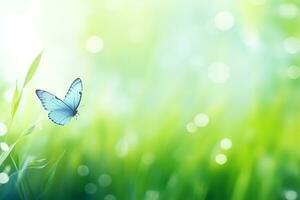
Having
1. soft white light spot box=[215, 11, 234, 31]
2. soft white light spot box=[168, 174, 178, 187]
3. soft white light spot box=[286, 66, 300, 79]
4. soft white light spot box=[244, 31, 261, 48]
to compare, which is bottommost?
soft white light spot box=[168, 174, 178, 187]

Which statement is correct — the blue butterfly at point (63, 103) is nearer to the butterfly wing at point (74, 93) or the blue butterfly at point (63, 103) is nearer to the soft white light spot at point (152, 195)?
the butterfly wing at point (74, 93)

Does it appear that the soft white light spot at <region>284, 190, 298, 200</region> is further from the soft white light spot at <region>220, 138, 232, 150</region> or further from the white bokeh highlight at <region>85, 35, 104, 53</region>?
the white bokeh highlight at <region>85, 35, 104, 53</region>

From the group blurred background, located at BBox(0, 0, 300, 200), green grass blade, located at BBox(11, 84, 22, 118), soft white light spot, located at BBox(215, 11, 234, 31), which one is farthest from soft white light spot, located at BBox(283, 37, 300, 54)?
green grass blade, located at BBox(11, 84, 22, 118)

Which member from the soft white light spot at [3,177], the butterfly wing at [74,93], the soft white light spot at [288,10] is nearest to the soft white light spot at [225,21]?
the soft white light spot at [288,10]

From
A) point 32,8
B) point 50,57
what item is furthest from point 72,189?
point 32,8

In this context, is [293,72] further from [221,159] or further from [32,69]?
[32,69]

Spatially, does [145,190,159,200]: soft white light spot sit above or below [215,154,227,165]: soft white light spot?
below
